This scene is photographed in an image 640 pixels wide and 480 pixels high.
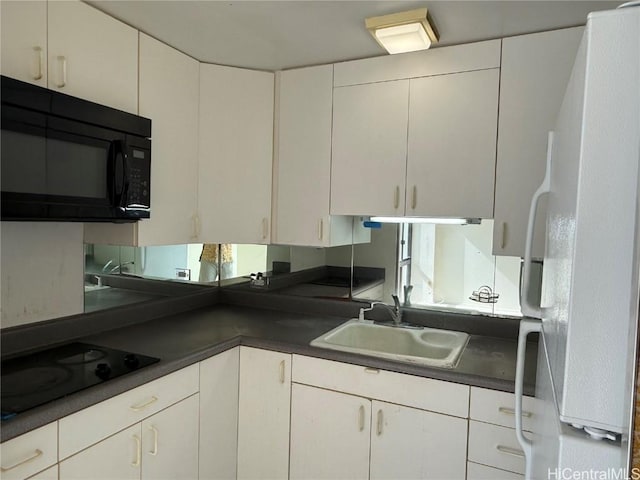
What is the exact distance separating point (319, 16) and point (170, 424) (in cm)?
175

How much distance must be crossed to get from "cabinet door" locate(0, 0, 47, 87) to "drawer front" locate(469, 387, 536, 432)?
1.97 m

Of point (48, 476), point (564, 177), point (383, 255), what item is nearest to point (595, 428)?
point (564, 177)

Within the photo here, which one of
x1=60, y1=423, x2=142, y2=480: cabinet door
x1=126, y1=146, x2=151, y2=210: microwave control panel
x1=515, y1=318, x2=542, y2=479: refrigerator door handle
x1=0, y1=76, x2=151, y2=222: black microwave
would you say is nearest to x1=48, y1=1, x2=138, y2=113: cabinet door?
x1=0, y1=76, x2=151, y2=222: black microwave

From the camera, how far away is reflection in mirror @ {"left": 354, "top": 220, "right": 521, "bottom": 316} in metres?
2.09

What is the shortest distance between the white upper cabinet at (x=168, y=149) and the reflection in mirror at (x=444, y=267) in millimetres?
1033

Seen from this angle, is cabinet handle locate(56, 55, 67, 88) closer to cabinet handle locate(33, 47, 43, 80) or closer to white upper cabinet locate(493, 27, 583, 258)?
cabinet handle locate(33, 47, 43, 80)

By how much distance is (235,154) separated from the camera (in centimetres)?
229

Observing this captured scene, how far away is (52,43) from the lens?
1.48 m

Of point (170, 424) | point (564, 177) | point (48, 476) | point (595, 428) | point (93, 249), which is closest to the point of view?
point (595, 428)

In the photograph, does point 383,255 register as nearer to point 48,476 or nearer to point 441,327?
point 441,327

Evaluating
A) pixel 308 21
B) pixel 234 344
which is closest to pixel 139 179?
pixel 234 344

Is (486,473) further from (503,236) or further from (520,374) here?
(503,236)

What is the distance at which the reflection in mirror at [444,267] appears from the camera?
209 centimetres

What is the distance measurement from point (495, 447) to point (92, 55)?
217cm
